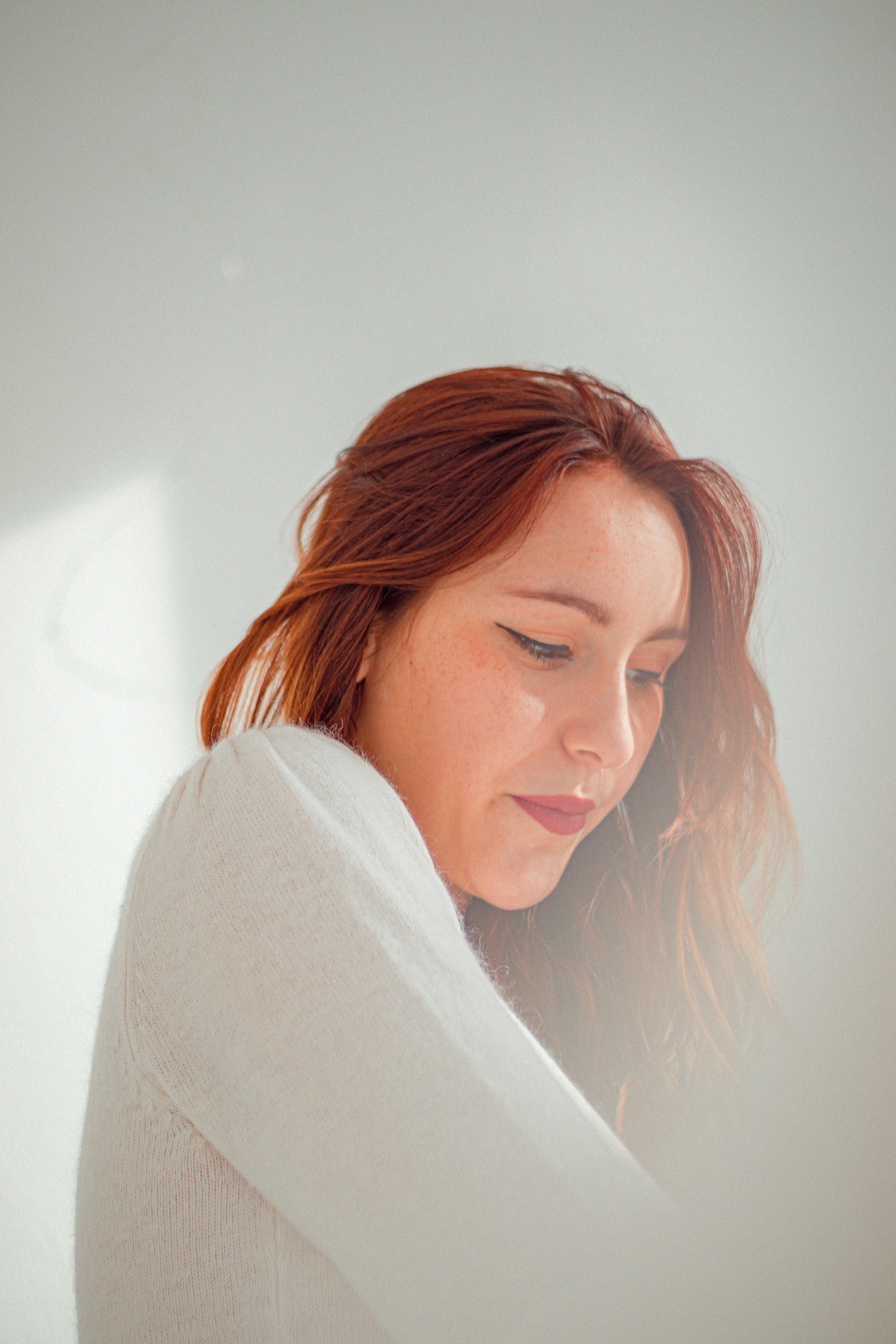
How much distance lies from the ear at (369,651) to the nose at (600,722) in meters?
0.14

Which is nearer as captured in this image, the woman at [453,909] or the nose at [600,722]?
the woman at [453,909]

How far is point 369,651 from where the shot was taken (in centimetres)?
59

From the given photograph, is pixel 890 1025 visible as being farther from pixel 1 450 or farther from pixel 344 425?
pixel 1 450

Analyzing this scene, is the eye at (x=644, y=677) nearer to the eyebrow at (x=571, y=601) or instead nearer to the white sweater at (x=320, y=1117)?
the eyebrow at (x=571, y=601)

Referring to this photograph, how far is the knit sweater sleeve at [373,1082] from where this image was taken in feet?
1.12

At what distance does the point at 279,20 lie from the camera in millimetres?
721

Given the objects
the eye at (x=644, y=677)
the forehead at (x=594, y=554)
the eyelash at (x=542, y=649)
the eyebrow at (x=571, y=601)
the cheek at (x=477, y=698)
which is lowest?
the cheek at (x=477, y=698)

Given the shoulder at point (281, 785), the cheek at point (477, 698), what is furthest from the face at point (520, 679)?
the shoulder at point (281, 785)

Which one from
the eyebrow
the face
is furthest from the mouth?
the eyebrow

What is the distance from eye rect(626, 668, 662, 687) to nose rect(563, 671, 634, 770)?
6cm

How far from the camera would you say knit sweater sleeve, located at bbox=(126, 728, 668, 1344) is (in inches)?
13.4

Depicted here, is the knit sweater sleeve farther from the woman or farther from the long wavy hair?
the long wavy hair

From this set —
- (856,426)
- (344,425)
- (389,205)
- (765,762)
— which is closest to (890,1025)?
(765,762)

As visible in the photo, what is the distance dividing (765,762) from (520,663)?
272mm
